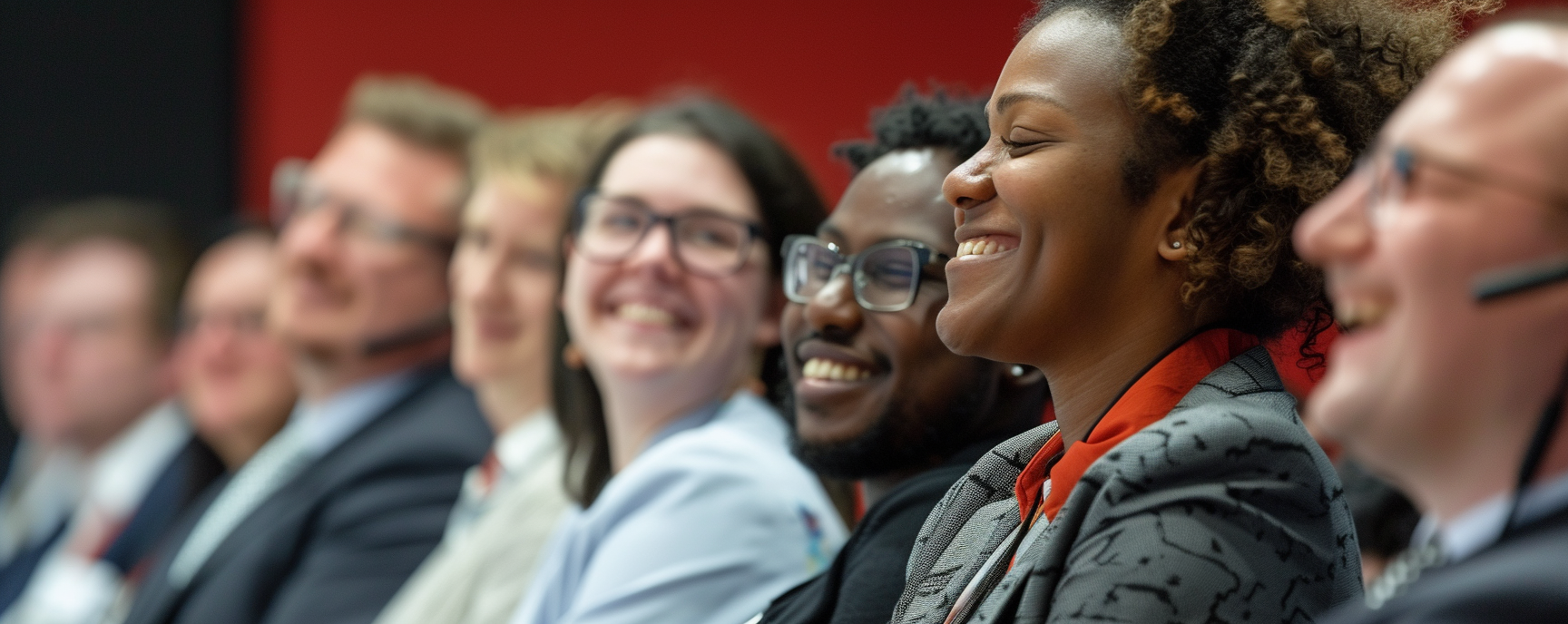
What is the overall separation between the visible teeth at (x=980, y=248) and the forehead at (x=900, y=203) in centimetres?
28

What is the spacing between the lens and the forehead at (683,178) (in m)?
2.27

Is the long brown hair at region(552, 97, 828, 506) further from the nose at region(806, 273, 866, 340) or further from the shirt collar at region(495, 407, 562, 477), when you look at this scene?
the nose at region(806, 273, 866, 340)

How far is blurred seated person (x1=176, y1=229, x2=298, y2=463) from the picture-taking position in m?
4.00

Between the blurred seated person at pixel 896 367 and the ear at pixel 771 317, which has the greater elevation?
the blurred seated person at pixel 896 367

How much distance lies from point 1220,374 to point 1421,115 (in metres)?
0.33

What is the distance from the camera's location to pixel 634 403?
2307 millimetres

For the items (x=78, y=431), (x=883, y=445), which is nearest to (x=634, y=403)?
(x=883, y=445)

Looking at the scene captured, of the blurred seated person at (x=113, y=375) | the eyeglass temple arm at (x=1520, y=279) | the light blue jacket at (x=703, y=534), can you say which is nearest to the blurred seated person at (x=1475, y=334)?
the eyeglass temple arm at (x=1520, y=279)

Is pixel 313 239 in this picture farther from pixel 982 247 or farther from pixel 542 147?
pixel 982 247

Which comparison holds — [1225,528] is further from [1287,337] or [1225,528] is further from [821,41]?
Answer: [821,41]

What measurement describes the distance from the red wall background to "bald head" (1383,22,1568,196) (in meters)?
2.08

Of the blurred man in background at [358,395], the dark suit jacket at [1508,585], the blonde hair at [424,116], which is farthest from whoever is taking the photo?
the blonde hair at [424,116]

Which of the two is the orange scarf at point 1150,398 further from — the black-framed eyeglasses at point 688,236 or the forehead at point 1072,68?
the black-framed eyeglasses at point 688,236

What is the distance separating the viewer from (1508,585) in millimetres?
798
